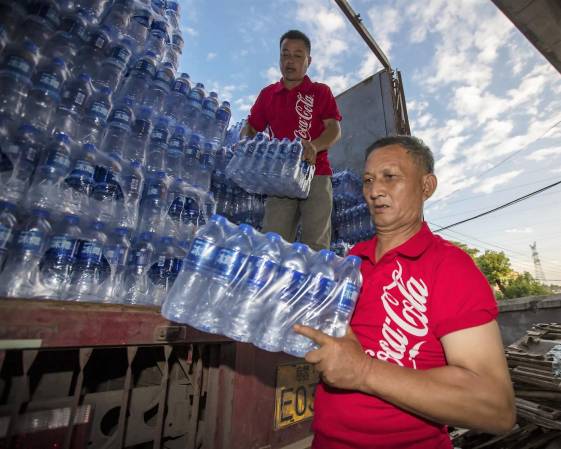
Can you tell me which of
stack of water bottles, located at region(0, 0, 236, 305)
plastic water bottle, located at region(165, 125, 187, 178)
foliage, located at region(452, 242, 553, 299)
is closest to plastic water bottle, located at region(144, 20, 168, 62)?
stack of water bottles, located at region(0, 0, 236, 305)

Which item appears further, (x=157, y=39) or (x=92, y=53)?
(x=157, y=39)

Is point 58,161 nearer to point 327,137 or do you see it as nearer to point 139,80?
point 139,80

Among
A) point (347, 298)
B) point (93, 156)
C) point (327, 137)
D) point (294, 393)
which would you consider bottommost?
point (294, 393)

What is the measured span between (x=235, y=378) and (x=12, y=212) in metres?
2.10

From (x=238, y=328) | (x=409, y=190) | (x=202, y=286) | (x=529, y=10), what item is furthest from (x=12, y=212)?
(x=529, y=10)

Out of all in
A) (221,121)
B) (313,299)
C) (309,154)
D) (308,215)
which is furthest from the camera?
(221,121)

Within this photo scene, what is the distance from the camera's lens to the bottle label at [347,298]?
1607mm

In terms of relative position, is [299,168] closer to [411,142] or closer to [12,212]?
[411,142]

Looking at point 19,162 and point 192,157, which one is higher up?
point 192,157

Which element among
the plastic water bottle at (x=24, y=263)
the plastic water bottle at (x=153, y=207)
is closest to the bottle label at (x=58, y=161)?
the plastic water bottle at (x=24, y=263)

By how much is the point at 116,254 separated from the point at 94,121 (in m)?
1.31

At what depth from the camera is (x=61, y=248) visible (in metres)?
2.36

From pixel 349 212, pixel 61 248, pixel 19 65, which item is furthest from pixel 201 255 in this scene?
pixel 349 212

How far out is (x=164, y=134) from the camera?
385 cm
